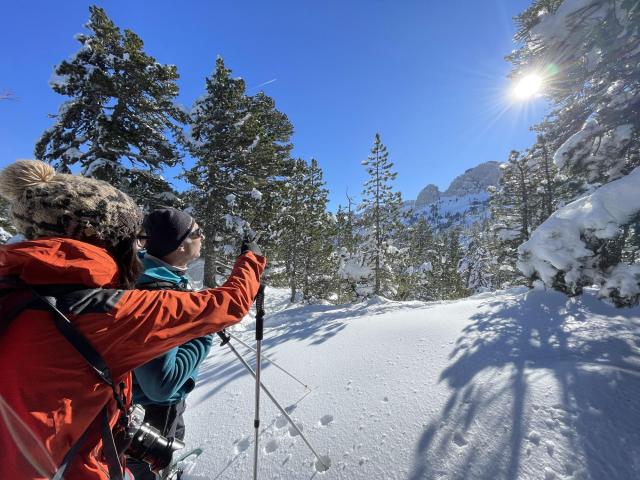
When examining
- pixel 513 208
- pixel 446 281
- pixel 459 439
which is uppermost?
pixel 513 208

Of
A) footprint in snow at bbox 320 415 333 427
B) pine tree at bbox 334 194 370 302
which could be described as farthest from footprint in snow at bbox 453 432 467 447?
pine tree at bbox 334 194 370 302

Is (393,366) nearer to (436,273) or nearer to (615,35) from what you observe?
(615,35)

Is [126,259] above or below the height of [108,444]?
above

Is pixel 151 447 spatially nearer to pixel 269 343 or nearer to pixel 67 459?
pixel 67 459

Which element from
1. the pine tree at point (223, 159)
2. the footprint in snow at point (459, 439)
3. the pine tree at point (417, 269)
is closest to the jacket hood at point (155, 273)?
the footprint in snow at point (459, 439)

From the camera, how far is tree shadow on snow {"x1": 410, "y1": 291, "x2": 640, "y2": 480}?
7.87 ft

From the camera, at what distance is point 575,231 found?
5.77 m

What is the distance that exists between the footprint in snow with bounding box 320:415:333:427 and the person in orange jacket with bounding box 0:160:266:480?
256 centimetres

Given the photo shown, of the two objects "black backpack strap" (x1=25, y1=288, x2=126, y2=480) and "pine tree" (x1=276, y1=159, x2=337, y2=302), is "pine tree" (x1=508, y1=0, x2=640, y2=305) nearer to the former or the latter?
"black backpack strap" (x1=25, y1=288, x2=126, y2=480)

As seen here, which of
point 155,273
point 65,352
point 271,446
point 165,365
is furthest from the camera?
point 271,446

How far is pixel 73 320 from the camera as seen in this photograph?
1008 millimetres

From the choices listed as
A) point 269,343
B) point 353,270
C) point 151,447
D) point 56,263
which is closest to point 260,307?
point 151,447

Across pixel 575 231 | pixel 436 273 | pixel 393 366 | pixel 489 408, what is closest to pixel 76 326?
pixel 489 408

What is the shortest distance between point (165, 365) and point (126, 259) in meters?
0.60
